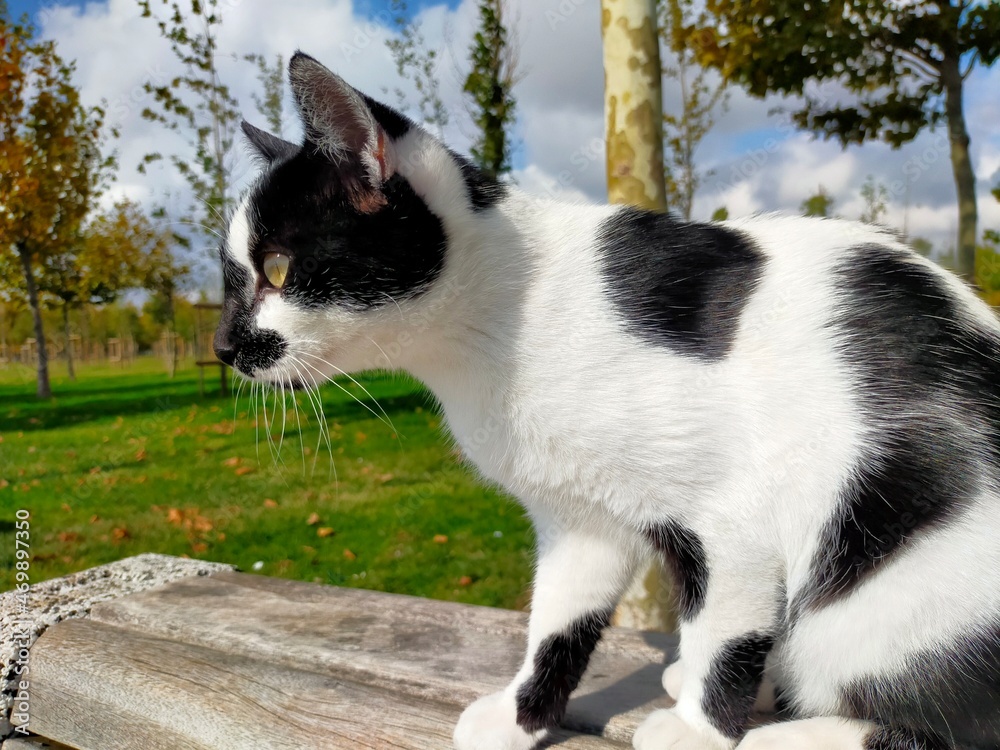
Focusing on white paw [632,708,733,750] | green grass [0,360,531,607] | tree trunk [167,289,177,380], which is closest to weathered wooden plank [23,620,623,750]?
white paw [632,708,733,750]

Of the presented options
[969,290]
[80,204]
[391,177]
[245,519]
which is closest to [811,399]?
[969,290]

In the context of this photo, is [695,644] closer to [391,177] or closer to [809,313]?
[809,313]

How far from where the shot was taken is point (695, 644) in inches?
40.1

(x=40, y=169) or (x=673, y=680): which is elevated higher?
(x=40, y=169)

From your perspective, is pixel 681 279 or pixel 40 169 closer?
pixel 681 279

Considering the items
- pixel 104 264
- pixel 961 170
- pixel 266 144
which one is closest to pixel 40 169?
pixel 104 264

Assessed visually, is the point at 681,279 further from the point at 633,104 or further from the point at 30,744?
the point at 30,744

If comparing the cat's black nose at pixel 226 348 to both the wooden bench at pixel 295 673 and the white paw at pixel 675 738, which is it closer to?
the wooden bench at pixel 295 673

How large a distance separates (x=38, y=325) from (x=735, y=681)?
4613 millimetres

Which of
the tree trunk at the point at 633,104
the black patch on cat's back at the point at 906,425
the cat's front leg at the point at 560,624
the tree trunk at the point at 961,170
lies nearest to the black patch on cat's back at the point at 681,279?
the black patch on cat's back at the point at 906,425

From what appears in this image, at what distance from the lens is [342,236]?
1.16 m

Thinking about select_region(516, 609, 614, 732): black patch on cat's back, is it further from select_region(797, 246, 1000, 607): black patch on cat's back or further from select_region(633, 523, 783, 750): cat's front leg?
select_region(797, 246, 1000, 607): black patch on cat's back

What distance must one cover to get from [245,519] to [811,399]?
3265 millimetres

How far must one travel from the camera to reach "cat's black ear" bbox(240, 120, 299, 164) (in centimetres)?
139
